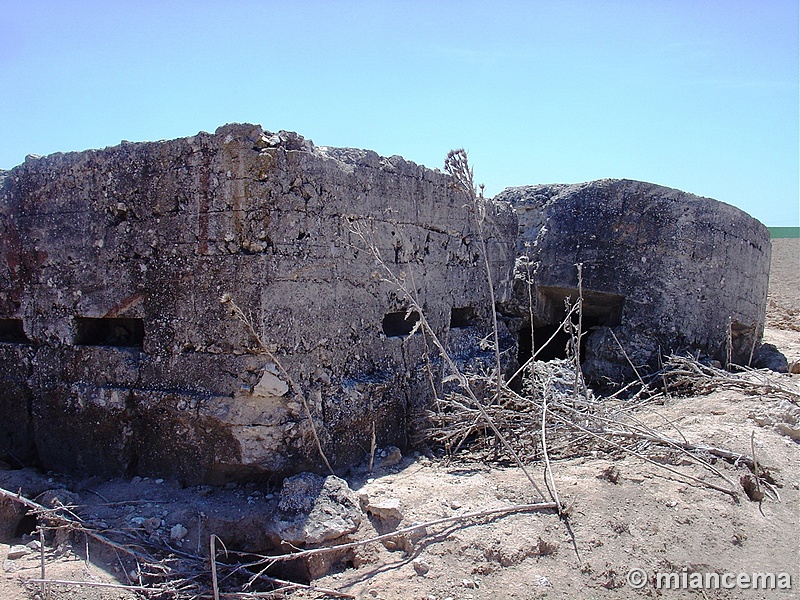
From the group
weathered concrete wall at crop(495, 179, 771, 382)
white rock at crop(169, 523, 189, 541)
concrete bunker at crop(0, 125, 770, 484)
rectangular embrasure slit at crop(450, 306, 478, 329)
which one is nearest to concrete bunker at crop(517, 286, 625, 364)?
weathered concrete wall at crop(495, 179, 771, 382)

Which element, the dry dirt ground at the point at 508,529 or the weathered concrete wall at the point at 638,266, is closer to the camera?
the dry dirt ground at the point at 508,529

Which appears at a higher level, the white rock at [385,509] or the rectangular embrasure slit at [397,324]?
the rectangular embrasure slit at [397,324]

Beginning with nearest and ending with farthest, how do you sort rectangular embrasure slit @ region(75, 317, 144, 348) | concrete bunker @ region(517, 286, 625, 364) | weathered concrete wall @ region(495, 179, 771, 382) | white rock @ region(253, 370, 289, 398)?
white rock @ region(253, 370, 289, 398)
rectangular embrasure slit @ region(75, 317, 144, 348)
weathered concrete wall @ region(495, 179, 771, 382)
concrete bunker @ region(517, 286, 625, 364)

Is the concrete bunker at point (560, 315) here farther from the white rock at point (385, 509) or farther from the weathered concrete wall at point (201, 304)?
the white rock at point (385, 509)

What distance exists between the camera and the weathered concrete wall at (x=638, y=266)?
5.58 m

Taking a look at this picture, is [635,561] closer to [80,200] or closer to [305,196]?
[305,196]

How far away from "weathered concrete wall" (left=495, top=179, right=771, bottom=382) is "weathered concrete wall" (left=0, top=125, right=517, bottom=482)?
2433mm

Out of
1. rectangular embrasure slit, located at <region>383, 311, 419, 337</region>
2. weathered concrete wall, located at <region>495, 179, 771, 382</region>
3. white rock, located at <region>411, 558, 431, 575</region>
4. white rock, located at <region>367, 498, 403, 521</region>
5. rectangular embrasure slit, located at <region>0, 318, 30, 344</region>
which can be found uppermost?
weathered concrete wall, located at <region>495, 179, 771, 382</region>

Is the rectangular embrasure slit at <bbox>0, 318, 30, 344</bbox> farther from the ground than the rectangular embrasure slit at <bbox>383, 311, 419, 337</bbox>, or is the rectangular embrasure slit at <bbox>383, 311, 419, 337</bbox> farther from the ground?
the rectangular embrasure slit at <bbox>383, 311, 419, 337</bbox>

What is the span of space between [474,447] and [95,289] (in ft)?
7.09

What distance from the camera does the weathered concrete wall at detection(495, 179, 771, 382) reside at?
5.58 metres

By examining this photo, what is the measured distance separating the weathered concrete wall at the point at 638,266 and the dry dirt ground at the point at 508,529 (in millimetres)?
2198

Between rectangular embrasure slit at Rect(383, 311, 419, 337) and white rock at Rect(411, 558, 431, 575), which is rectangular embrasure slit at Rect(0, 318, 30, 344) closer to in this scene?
rectangular embrasure slit at Rect(383, 311, 419, 337)

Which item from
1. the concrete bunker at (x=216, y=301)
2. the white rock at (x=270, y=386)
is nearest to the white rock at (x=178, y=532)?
the concrete bunker at (x=216, y=301)
